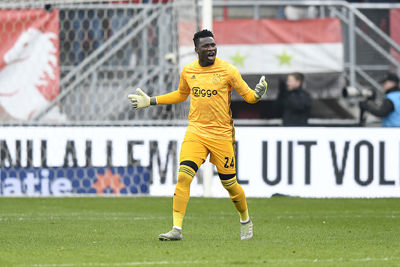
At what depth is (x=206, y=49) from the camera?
28.5ft

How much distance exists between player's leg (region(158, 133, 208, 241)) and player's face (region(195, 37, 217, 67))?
2.26 ft

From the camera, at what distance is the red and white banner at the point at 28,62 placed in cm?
1484

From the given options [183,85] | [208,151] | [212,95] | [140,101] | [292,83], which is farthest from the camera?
[292,83]

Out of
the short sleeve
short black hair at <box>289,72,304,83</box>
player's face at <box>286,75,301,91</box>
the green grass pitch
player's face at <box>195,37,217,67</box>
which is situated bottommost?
the green grass pitch

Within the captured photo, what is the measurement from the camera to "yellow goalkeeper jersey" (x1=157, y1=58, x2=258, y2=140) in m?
8.72

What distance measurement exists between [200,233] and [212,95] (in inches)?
55.2

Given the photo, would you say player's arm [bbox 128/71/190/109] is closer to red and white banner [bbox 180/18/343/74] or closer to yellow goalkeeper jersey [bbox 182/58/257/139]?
yellow goalkeeper jersey [bbox 182/58/257/139]

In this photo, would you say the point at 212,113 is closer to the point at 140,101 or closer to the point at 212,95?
the point at 212,95

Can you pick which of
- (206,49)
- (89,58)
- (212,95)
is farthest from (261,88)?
(89,58)

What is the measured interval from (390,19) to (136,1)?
4.11 metres

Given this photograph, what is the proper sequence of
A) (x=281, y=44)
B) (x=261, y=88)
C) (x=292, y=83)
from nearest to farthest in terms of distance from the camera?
(x=261, y=88) < (x=292, y=83) < (x=281, y=44)

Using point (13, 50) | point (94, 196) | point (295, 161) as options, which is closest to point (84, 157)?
point (94, 196)

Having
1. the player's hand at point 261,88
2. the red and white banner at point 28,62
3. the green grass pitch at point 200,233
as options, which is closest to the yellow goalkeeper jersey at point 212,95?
the player's hand at point 261,88

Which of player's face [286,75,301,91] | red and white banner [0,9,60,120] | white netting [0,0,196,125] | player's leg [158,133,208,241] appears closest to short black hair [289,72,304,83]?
player's face [286,75,301,91]
